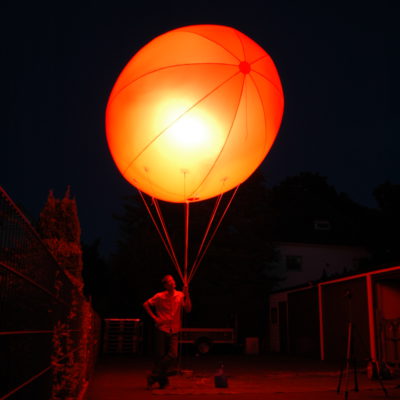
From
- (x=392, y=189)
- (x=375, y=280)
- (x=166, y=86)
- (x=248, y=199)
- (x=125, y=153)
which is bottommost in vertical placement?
(x=375, y=280)

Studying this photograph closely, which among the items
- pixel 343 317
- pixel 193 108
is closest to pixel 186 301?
pixel 193 108

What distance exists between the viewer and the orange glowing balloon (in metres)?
6.32

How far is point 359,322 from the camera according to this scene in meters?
16.1

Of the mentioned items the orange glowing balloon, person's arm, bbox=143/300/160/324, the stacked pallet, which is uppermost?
the orange glowing balloon

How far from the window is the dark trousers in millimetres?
23711

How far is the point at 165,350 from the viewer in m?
7.94

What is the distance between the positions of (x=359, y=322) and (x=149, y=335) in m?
11.0

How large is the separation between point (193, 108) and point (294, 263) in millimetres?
26182

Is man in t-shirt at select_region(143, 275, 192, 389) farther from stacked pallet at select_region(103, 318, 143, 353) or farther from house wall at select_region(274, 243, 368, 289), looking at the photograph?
house wall at select_region(274, 243, 368, 289)

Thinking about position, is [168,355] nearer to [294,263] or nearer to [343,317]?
[343,317]

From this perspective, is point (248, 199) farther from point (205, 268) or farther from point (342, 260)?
point (342, 260)

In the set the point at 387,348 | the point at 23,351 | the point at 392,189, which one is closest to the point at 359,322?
the point at 387,348

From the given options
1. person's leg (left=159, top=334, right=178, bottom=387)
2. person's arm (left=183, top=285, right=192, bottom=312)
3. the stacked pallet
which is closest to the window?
the stacked pallet

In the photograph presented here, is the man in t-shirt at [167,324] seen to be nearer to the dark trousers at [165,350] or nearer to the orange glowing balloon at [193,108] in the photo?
the dark trousers at [165,350]
